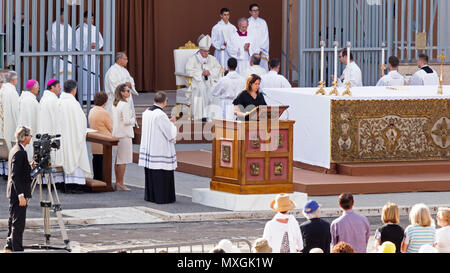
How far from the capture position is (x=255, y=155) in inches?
531

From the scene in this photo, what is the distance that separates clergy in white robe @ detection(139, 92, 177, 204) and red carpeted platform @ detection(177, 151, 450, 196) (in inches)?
75.4

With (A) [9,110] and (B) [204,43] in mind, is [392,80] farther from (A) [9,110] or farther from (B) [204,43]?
(A) [9,110]

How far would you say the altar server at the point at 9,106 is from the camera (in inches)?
610

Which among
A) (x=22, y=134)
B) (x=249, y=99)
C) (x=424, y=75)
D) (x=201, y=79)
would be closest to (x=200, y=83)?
(x=201, y=79)

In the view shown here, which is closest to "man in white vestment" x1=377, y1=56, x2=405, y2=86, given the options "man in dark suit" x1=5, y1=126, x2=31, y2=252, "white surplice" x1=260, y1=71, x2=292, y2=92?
"white surplice" x1=260, y1=71, x2=292, y2=92

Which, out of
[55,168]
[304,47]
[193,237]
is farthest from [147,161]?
[304,47]

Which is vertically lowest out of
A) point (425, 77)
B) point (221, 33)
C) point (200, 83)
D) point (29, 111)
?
point (29, 111)

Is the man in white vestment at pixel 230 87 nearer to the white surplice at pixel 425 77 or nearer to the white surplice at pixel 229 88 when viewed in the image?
the white surplice at pixel 229 88

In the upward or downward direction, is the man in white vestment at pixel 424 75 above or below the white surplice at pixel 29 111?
above

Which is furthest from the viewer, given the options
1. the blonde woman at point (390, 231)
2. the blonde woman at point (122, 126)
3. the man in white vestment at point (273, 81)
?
A: the man in white vestment at point (273, 81)

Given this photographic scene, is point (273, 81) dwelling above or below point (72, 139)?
above

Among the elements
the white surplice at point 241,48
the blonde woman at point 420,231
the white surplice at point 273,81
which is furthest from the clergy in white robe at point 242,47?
the blonde woman at point 420,231

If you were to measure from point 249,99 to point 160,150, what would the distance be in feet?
4.43

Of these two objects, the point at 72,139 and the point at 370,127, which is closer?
the point at 72,139
